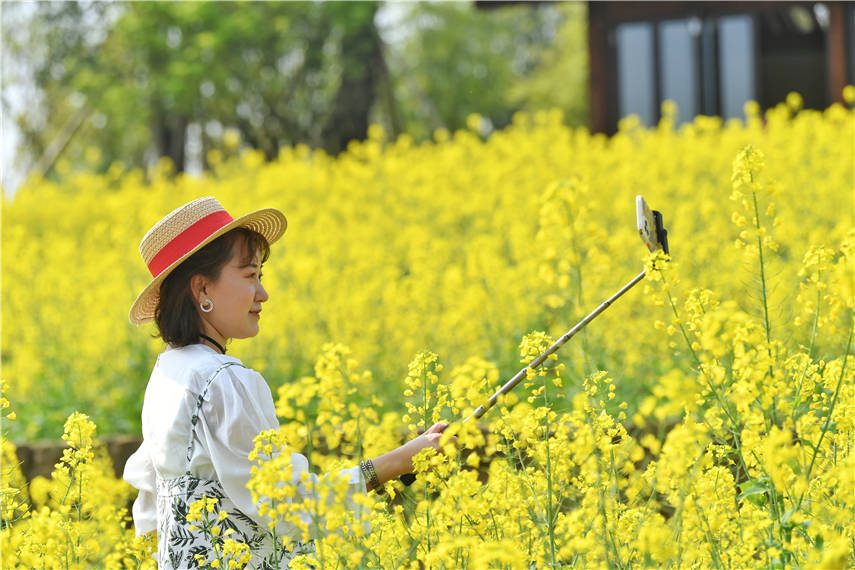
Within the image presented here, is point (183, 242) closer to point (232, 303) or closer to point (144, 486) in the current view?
point (232, 303)

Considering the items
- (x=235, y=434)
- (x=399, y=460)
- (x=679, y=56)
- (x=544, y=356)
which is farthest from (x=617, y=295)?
(x=679, y=56)

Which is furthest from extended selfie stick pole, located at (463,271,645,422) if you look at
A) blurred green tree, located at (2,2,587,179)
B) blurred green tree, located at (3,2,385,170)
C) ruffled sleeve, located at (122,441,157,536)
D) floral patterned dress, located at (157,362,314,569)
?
blurred green tree, located at (3,2,385,170)

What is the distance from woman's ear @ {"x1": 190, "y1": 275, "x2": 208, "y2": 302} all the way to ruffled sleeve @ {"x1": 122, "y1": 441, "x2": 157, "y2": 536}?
40 centimetres

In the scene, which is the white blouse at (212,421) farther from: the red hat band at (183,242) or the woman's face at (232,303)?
the red hat band at (183,242)

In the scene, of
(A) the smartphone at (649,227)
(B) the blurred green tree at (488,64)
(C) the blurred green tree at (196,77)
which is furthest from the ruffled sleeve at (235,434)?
(B) the blurred green tree at (488,64)

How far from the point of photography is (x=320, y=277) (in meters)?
6.50

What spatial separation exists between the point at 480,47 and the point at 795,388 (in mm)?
36336

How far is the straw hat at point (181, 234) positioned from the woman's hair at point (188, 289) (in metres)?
0.03

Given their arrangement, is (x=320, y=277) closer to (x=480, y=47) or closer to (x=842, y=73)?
(x=842, y=73)

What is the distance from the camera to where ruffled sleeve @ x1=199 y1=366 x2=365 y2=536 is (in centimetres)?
251

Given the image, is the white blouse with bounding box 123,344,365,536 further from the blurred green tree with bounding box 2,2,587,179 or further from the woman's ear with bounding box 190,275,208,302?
the blurred green tree with bounding box 2,2,587,179

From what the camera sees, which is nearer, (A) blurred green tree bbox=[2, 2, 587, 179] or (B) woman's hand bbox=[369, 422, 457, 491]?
(B) woman's hand bbox=[369, 422, 457, 491]

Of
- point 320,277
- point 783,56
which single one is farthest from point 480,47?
point 320,277

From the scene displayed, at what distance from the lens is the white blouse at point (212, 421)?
8.26 feet
